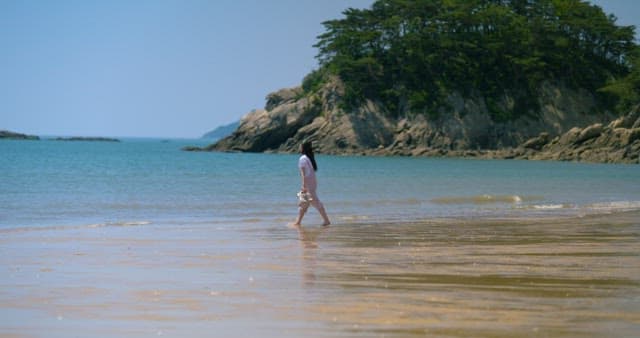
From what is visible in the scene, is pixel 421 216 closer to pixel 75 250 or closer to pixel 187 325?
pixel 75 250

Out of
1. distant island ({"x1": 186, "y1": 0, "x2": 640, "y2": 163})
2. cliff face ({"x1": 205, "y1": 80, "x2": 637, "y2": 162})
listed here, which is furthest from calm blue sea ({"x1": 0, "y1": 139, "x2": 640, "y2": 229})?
distant island ({"x1": 186, "y1": 0, "x2": 640, "y2": 163})

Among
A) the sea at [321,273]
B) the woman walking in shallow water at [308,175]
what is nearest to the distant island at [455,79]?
the sea at [321,273]

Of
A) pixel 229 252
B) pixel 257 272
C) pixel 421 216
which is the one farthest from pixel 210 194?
pixel 257 272

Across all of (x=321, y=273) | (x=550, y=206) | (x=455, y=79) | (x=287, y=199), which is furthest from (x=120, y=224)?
(x=455, y=79)

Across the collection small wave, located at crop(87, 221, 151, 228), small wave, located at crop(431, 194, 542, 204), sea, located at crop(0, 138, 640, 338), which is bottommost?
small wave, located at crop(431, 194, 542, 204)

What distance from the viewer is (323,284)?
30.3ft

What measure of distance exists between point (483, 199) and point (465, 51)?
59638 mm

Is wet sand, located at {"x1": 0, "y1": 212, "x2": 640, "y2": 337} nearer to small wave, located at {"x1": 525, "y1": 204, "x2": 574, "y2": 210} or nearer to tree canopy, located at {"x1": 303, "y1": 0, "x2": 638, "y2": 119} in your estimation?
small wave, located at {"x1": 525, "y1": 204, "x2": 574, "y2": 210}

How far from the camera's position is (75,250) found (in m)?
12.6

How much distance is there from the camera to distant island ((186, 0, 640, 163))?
82.2 metres

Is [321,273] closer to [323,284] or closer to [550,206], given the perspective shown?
[323,284]

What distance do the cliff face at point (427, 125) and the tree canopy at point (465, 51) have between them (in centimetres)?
122

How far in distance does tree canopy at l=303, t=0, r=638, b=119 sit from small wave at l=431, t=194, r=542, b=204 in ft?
181

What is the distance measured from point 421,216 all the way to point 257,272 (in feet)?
35.1
